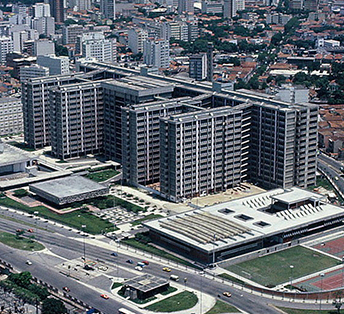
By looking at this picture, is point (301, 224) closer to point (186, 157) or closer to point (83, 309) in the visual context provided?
point (186, 157)

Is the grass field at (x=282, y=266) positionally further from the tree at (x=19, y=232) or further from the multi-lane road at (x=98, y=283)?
the tree at (x=19, y=232)

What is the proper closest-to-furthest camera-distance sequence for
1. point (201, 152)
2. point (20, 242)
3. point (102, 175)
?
point (20, 242)
point (201, 152)
point (102, 175)

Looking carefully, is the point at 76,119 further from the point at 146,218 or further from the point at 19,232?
the point at 19,232

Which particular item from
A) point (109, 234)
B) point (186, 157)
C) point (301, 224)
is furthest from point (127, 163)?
point (301, 224)

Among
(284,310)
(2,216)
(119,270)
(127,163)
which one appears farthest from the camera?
(127,163)

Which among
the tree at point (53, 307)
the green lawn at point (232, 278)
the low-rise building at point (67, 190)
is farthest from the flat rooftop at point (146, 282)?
the low-rise building at point (67, 190)

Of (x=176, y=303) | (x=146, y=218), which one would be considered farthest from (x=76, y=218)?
(x=176, y=303)
